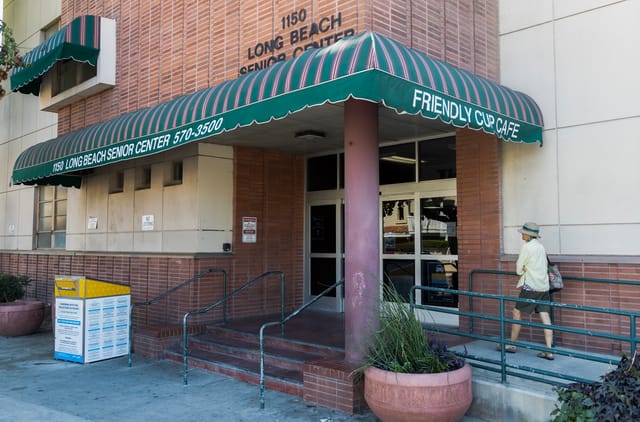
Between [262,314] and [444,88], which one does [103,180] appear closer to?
[262,314]

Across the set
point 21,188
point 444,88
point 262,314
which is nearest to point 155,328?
point 262,314

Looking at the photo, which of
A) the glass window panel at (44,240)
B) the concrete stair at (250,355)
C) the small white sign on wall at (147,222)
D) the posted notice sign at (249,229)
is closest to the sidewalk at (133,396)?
the concrete stair at (250,355)

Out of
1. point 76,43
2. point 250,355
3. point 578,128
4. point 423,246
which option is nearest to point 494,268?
point 423,246

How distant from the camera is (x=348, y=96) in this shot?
17.7ft

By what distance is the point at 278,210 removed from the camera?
10.7 m

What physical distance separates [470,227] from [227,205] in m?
4.35

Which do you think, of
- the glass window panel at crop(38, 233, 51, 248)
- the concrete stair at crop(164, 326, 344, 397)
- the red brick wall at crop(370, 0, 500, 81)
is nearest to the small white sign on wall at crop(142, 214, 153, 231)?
the concrete stair at crop(164, 326, 344, 397)

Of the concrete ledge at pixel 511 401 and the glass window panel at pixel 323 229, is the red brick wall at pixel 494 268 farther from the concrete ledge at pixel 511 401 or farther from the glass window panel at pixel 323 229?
the glass window panel at pixel 323 229

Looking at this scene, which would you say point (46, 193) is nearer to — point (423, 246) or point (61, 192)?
point (61, 192)

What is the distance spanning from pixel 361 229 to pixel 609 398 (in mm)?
2984

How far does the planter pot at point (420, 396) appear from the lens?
511 centimetres

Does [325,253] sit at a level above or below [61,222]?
below

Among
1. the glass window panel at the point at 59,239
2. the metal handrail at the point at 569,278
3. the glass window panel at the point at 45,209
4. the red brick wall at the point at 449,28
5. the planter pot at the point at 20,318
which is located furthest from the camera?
the glass window panel at the point at 45,209

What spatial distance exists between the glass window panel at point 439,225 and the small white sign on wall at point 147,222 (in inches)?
203
